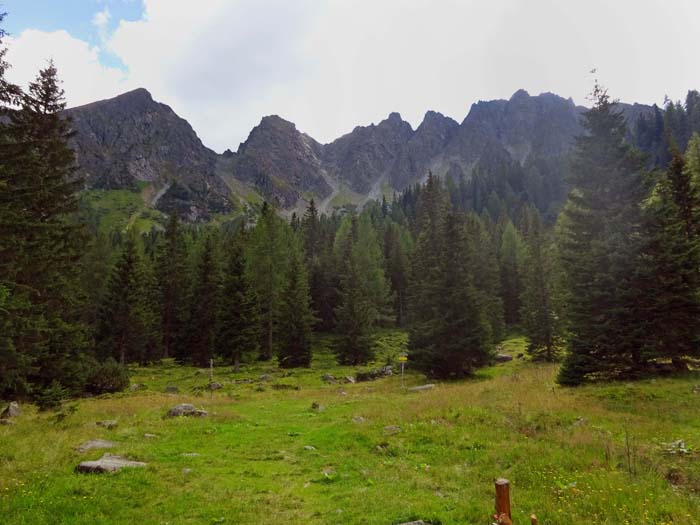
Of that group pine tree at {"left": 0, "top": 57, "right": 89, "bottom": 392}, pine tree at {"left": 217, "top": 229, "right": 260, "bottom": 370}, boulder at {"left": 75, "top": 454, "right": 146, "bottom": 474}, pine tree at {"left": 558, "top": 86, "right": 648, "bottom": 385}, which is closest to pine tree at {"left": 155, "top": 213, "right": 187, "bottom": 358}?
pine tree at {"left": 217, "top": 229, "right": 260, "bottom": 370}

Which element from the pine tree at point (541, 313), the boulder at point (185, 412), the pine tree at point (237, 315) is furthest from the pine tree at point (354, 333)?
the boulder at point (185, 412)

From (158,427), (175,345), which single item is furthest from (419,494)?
(175,345)

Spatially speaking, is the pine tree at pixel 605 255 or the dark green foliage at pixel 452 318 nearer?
the pine tree at pixel 605 255

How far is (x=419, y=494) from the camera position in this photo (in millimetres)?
9938

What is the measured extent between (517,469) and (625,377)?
46.0 feet

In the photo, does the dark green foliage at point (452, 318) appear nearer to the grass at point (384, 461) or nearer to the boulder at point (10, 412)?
the grass at point (384, 461)

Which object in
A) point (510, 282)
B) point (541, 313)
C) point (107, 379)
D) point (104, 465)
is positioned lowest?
point (107, 379)

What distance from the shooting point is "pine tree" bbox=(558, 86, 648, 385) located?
21.8 meters

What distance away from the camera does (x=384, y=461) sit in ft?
42.4

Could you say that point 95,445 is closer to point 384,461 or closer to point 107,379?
point 384,461

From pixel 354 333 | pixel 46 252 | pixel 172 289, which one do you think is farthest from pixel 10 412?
pixel 172 289

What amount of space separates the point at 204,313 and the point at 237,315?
790cm

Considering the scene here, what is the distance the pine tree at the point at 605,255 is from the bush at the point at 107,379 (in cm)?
3035

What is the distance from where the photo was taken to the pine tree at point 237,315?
45.1 metres
